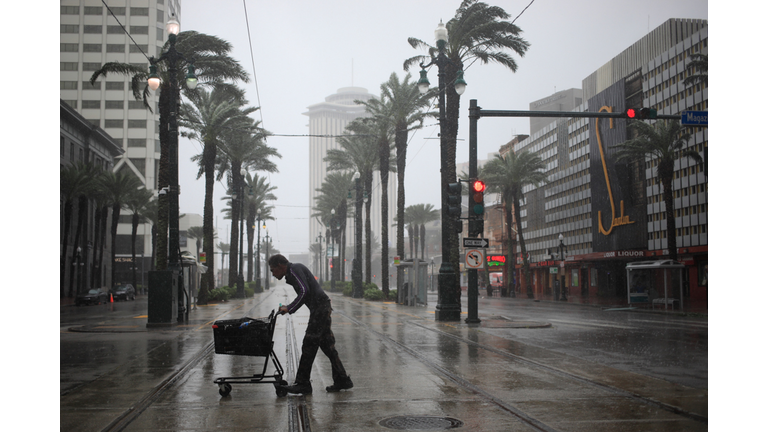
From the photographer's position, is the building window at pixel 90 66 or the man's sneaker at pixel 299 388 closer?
the man's sneaker at pixel 299 388

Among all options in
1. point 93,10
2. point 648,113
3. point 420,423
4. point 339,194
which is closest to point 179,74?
point 93,10

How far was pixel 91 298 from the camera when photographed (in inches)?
1702

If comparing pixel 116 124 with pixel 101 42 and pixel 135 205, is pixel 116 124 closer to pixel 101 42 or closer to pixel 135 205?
pixel 101 42

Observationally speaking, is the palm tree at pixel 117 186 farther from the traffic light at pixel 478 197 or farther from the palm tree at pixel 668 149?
the traffic light at pixel 478 197

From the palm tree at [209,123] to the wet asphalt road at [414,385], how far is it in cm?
2254

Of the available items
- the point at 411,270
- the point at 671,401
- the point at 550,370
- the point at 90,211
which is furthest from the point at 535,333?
the point at 90,211

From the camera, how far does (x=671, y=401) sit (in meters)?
7.41

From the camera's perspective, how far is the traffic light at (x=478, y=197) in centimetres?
1802

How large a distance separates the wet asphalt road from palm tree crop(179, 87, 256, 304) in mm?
22538

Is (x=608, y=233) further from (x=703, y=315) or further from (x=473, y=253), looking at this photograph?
(x=473, y=253)

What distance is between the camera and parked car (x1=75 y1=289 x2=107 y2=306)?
4262 cm

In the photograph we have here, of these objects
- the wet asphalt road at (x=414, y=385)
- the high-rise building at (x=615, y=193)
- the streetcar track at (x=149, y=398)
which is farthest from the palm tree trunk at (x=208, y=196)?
the streetcar track at (x=149, y=398)

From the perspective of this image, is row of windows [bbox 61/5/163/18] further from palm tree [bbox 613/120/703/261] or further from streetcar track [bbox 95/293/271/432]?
palm tree [bbox 613/120/703/261]

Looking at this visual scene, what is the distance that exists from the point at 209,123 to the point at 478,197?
2317cm
